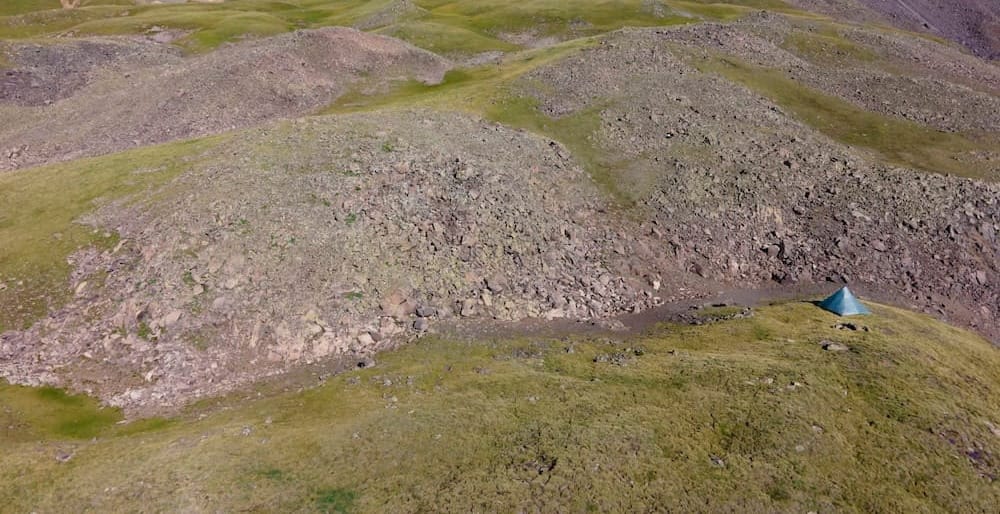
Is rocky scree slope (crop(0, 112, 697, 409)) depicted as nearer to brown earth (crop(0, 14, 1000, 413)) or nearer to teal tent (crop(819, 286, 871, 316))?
brown earth (crop(0, 14, 1000, 413))

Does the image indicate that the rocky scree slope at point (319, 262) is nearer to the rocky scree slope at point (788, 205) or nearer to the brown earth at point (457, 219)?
the brown earth at point (457, 219)

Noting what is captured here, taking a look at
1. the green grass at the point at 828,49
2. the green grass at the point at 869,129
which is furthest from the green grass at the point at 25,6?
the green grass at the point at 828,49

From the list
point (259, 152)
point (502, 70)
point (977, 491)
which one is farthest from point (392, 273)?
point (502, 70)

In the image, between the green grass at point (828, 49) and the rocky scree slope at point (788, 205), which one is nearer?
the rocky scree slope at point (788, 205)

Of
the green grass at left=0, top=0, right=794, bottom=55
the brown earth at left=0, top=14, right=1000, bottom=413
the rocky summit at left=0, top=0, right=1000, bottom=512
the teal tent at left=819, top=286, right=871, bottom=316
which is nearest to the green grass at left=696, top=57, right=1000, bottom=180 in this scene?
the rocky summit at left=0, top=0, right=1000, bottom=512

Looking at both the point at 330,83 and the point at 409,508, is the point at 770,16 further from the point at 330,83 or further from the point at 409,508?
the point at 409,508

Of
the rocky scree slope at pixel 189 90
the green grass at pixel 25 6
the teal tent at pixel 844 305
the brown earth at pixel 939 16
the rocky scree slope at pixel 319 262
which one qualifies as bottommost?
the teal tent at pixel 844 305
